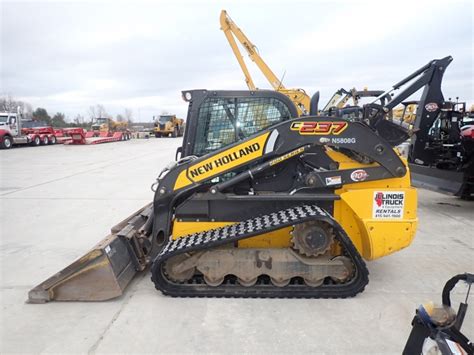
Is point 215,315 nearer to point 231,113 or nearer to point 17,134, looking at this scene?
point 231,113

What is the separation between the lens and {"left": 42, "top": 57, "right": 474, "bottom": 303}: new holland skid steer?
11.0ft

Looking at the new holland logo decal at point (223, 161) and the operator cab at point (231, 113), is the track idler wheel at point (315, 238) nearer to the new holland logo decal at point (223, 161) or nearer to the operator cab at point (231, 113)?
the new holland logo decal at point (223, 161)

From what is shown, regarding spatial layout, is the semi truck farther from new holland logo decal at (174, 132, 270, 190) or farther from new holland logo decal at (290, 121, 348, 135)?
new holland logo decal at (290, 121, 348, 135)

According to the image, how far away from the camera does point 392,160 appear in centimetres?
352

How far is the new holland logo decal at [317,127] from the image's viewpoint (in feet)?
11.4

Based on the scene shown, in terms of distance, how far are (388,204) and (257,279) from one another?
4.96ft

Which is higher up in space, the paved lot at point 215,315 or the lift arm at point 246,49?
the lift arm at point 246,49

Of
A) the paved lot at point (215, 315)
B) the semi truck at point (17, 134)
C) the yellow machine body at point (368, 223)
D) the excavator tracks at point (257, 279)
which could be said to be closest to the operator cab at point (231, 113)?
the yellow machine body at point (368, 223)

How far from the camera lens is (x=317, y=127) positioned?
11.4 feet

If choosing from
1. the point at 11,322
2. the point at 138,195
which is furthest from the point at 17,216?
the point at 11,322

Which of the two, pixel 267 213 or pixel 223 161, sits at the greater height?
pixel 223 161

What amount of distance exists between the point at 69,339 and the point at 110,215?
152 inches

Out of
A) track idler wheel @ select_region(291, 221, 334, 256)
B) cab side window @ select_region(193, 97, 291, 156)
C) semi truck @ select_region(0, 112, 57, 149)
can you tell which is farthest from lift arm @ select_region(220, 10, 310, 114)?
semi truck @ select_region(0, 112, 57, 149)

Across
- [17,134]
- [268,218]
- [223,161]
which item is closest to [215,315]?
[268,218]
